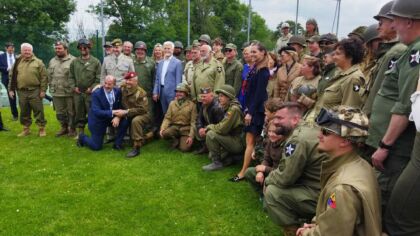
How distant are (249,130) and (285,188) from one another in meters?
2.01

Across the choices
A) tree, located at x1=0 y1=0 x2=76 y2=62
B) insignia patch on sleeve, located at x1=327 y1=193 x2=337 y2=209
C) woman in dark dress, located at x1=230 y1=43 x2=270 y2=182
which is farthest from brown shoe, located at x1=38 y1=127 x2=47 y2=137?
tree, located at x1=0 y1=0 x2=76 y2=62

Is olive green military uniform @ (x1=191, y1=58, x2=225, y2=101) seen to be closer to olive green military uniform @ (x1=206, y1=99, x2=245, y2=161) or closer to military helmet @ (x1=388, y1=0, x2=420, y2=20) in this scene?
olive green military uniform @ (x1=206, y1=99, x2=245, y2=161)

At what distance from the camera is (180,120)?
7.77 m

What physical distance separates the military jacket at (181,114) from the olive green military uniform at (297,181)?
3946mm

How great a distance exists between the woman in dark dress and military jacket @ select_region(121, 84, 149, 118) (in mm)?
2848

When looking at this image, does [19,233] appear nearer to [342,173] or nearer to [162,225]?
[162,225]

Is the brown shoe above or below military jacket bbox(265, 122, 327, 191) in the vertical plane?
below

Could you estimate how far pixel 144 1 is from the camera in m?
46.8

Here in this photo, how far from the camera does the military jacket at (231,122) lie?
6.47 meters

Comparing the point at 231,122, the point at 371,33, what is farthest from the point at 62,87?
the point at 371,33

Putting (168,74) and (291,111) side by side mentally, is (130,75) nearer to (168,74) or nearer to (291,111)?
(168,74)

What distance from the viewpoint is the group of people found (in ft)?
7.80

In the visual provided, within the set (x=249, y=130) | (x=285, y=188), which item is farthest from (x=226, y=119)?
(x=285, y=188)

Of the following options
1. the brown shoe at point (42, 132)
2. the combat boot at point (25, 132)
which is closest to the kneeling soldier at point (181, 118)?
the brown shoe at point (42, 132)
